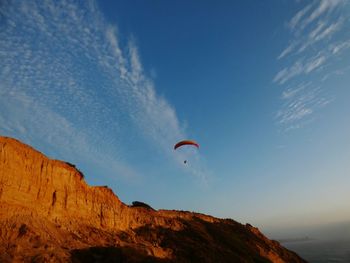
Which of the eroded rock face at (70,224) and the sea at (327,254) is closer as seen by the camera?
the eroded rock face at (70,224)

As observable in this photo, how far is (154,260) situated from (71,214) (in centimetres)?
830

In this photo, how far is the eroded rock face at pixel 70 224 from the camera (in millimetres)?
22016

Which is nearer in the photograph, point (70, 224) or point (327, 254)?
point (70, 224)

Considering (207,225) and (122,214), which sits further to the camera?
(207,225)

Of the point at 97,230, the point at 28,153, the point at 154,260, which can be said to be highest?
the point at 28,153

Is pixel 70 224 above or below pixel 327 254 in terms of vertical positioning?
below

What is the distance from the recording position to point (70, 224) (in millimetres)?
27672

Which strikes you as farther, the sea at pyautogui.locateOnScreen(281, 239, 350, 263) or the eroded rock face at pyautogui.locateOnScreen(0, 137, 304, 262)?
the sea at pyautogui.locateOnScreen(281, 239, 350, 263)

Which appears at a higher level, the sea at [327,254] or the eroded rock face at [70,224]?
the sea at [327,254]

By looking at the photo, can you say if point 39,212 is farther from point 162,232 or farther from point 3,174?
point 162,232

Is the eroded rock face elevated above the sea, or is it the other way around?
the sea

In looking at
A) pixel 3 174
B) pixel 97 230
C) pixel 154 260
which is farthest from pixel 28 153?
pixel 154 260

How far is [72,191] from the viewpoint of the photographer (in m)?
30.0

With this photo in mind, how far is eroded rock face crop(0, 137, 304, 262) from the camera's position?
72.2 feet
